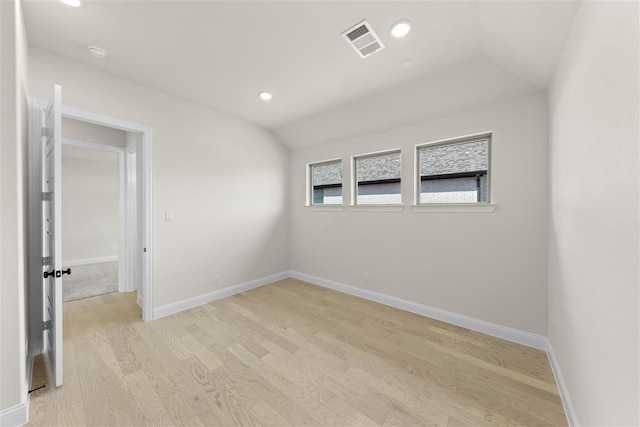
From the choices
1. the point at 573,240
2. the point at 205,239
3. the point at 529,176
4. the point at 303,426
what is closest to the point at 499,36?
the point at 529,176

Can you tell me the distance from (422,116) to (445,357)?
263 cm

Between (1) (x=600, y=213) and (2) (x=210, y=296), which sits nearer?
(1) (x=600, y=213)

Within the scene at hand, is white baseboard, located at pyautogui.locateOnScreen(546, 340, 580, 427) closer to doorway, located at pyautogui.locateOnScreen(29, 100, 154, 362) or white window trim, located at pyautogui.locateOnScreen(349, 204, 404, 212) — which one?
white window trim, located at pyautogui.locateOnScreen(349, 204, 404, 212)

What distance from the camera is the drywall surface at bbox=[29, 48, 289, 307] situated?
2447 mm

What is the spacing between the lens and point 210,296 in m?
3.38

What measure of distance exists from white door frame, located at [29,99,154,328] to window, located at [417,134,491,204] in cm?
340

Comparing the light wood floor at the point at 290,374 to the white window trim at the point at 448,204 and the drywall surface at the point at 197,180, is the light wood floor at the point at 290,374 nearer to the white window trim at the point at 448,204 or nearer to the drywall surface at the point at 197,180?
the drywall surface at the point at 197,180

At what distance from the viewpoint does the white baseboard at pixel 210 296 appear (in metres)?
2.93

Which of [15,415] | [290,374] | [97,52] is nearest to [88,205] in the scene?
[97,52]

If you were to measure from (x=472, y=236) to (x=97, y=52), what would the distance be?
165 inches

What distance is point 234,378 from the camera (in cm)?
189

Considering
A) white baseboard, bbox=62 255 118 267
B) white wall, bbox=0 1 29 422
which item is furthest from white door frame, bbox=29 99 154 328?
white baseboard, bbox=62 255 118 267

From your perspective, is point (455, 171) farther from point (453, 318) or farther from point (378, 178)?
point (453, 318)

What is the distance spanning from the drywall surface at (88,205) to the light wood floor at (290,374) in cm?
414
